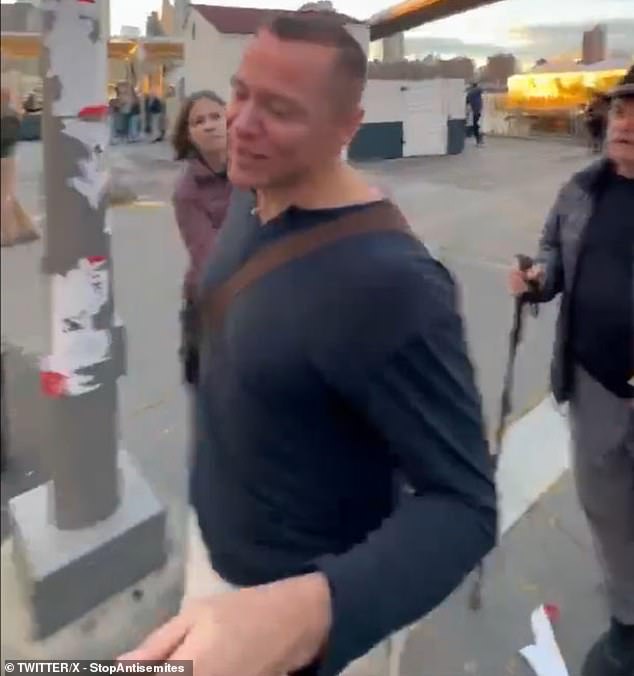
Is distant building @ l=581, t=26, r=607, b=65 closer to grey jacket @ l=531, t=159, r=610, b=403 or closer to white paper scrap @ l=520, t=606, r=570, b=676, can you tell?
grey jacket @ l=531, t=159, r=610, b=403

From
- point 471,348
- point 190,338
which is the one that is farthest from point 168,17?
point 471,348

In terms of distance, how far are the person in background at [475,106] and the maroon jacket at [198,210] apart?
0.32m

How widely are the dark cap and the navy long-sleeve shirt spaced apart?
0.62 metres

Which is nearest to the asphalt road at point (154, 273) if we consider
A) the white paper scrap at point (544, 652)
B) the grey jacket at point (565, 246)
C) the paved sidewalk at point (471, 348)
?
the paved sidewalk at point (471, 348)

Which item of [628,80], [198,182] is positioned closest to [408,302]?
[198,182]

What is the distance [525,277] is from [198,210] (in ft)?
2.45

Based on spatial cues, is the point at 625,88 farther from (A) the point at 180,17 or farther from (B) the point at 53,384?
(B) the point at 53,384

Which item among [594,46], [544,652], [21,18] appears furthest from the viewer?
[544,652]

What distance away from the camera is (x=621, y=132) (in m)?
1.21

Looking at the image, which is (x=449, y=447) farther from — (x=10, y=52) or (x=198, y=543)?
(x=10, y=52)

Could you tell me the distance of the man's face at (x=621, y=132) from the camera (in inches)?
45.6

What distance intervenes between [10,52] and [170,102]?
0.50 feet

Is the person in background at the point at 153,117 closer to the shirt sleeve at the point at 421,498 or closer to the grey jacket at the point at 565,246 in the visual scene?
the shirt sleeve at the point at 421,498

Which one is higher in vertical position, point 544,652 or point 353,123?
point 353,123
